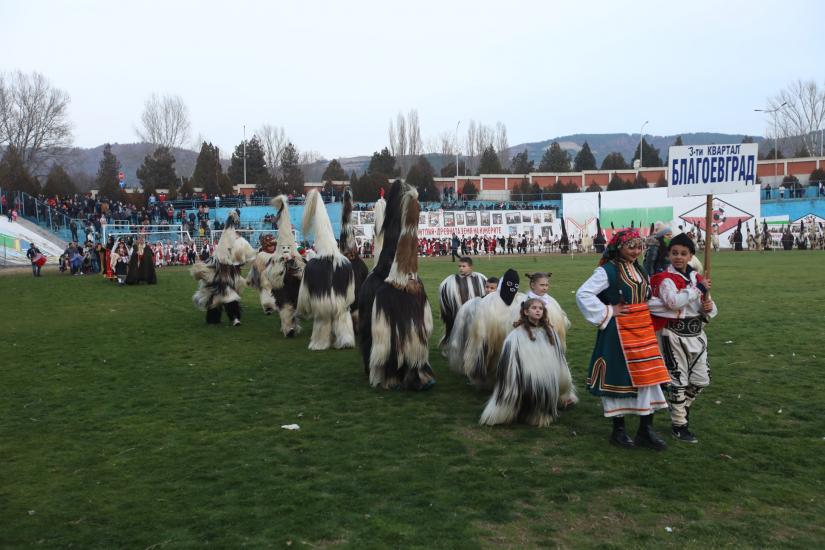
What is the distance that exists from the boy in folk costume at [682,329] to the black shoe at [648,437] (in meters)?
0.34

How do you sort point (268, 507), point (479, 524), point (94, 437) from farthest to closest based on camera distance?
point (94, 437) < point (268, 507) < point (479, 524)

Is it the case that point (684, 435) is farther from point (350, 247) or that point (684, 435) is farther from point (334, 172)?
point (334, 172)

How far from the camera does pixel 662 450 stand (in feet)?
18.9

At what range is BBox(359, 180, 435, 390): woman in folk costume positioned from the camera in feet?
25.7

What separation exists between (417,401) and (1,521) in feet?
13.4

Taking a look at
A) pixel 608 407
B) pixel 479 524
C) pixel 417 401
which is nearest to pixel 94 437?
pixel 417 401

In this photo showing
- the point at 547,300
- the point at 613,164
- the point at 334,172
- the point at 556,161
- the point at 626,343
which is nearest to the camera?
the point at 626,343

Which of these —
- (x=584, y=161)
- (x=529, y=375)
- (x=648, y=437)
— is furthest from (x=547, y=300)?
(x=584, y=161)

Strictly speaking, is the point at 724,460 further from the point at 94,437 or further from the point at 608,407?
the point at 94,437

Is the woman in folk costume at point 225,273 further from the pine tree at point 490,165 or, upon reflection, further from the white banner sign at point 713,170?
the pine tree at point 490,165

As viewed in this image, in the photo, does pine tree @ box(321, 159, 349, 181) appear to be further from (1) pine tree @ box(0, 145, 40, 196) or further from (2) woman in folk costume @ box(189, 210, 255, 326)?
→ (2) woman in folk costume @ box(189, 210, 255, 326)

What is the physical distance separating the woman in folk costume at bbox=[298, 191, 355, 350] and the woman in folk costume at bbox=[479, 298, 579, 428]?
4525 millimetres

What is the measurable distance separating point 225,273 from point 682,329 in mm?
9320

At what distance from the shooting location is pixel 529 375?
632 centimetres
